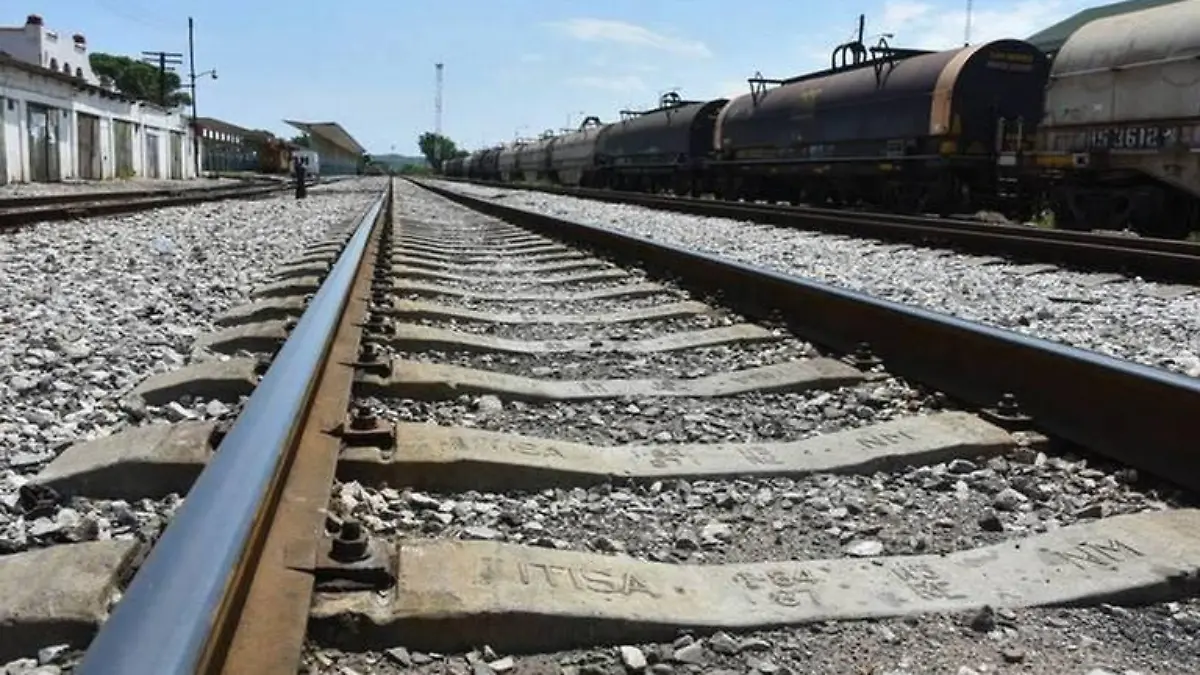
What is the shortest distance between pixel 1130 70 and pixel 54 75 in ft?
115

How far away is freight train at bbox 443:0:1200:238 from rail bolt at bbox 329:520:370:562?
40.0ft

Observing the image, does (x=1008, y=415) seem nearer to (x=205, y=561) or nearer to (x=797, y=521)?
(x=797, y=521)

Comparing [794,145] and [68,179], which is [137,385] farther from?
[68,179]

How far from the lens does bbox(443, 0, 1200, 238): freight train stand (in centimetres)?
1269

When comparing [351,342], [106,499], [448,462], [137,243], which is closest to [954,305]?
[351,342]

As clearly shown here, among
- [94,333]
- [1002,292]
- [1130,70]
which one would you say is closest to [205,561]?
[94,333]

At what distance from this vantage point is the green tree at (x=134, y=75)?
376ft

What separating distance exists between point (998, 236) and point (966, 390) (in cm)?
618

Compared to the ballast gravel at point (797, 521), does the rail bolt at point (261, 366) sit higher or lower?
higher

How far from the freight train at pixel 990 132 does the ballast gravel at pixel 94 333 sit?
965 centimetres

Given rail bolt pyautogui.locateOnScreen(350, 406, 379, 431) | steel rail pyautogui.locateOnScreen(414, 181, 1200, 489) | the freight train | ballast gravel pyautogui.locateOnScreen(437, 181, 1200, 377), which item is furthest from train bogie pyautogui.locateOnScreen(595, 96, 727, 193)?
rail bolt pyautogui.locateOnScreen(350, 406, 379, 431)

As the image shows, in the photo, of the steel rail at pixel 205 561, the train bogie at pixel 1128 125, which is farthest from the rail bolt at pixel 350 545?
the train bogie at pixel 1128 125

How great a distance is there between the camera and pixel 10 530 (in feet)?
7.36

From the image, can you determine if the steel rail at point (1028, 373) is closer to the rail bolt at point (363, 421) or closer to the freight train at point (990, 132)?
the rail bolt at point (363, 421)
